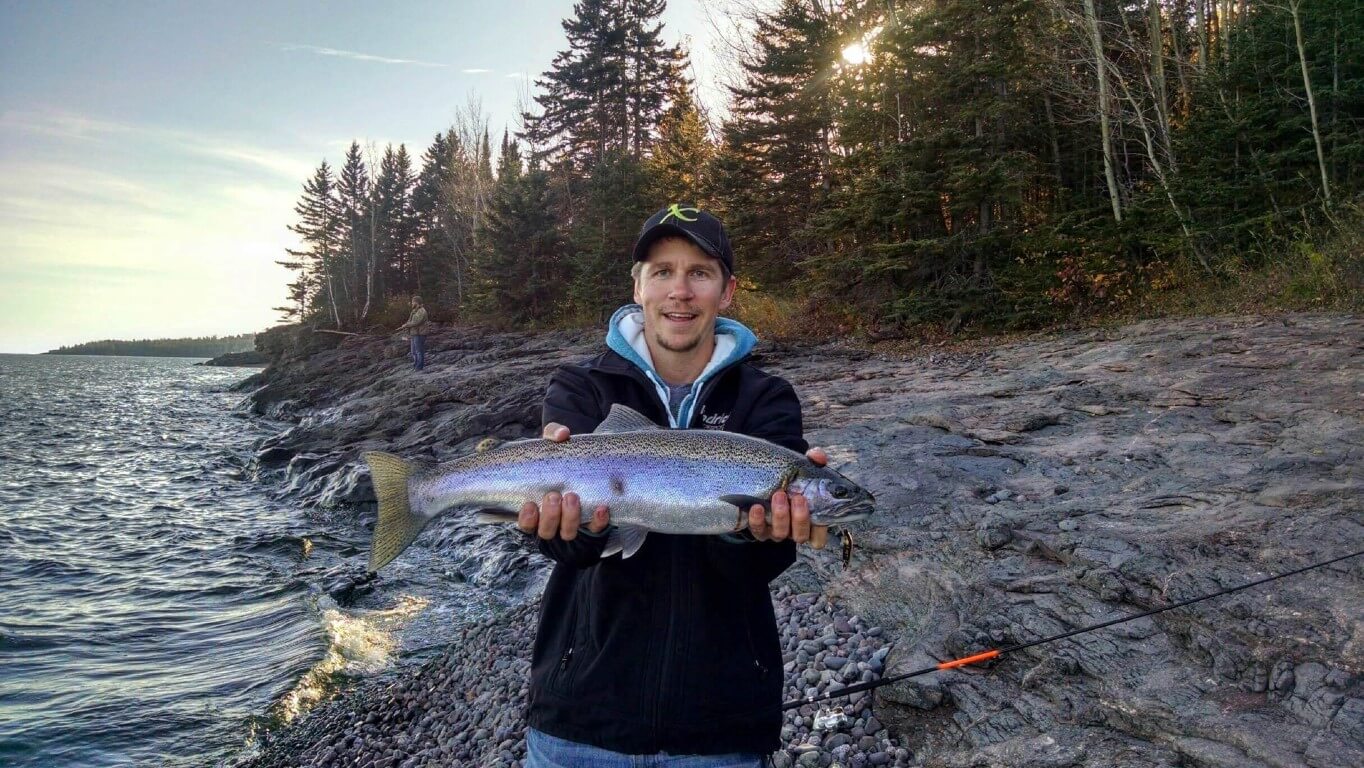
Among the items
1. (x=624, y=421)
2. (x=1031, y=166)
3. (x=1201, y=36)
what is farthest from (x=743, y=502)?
(x=1201, y=36)

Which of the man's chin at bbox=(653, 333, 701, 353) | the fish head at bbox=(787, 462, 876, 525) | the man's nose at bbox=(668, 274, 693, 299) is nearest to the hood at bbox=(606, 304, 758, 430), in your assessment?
the man's chin at bbox=(653, 333, 701, 353)

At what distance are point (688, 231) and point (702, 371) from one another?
0.63 metres

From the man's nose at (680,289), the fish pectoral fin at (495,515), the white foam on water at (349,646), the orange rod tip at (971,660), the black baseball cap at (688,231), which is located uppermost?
the black baseball cap at (688,231)

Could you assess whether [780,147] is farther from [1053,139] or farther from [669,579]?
[669,579]

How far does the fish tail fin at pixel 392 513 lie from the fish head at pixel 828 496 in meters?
1.87

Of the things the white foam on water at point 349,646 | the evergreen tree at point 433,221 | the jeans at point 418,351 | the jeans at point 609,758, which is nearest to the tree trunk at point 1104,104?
the white foam on water at point 349,646

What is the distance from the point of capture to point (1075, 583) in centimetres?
512

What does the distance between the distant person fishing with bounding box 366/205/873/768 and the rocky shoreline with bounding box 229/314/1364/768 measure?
228 centimetres

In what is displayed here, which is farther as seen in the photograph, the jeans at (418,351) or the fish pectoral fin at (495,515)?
the jeans at (418,351)

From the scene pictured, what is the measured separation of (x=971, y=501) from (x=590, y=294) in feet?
99.0

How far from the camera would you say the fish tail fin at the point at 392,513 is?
3.50m

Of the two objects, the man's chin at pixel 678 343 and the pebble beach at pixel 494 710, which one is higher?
the man's chin at pixel 678 343

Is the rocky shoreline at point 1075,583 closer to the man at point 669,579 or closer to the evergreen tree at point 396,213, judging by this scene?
the man at point 669,579

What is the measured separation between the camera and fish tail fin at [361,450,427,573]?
3.50 m
